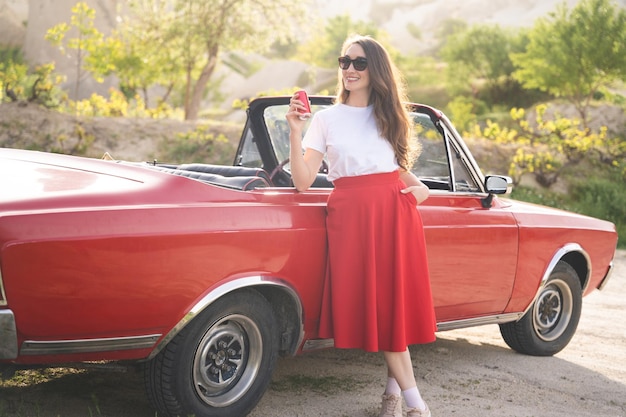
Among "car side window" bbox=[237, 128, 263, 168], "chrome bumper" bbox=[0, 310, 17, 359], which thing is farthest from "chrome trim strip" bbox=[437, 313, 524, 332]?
"chrome bumper" bbox=[0, 310, 17, 359]

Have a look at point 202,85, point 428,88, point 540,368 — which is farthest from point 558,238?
point 428,88

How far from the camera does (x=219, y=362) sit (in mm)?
3889

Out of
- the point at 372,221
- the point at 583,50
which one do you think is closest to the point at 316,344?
the point at 372,221

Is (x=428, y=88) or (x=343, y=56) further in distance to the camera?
(x=428, y=88)

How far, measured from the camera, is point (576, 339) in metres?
6.73

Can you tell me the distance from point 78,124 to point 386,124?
1118 centimetres

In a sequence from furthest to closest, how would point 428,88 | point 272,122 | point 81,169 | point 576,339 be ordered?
point 428,88, point 576,339, point 272,122, point 81,169

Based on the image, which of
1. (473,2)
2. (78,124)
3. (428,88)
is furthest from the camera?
(473,2)

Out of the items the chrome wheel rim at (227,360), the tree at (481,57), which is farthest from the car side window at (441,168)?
the tree at (481,57)

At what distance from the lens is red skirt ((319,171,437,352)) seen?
A: 13.4ft

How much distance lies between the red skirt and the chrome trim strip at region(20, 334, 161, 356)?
3.16 ft

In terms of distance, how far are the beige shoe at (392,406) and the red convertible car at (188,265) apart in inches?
16.9

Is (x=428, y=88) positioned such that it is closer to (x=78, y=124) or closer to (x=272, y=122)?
(x=78, y=124)

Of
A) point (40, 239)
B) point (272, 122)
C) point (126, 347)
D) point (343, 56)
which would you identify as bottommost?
point (126, 347)
